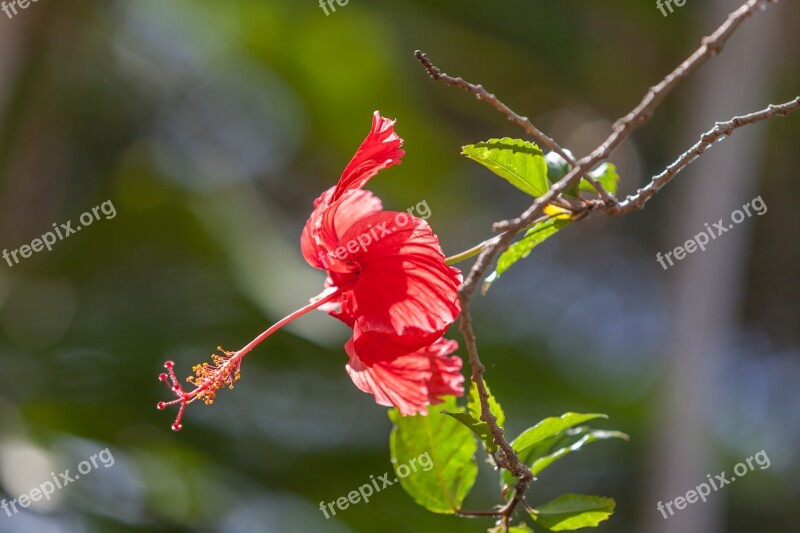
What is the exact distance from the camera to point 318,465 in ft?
9.64

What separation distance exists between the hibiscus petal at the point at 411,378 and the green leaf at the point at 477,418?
4cm

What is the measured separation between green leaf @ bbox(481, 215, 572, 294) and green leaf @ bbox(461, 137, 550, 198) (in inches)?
1.6

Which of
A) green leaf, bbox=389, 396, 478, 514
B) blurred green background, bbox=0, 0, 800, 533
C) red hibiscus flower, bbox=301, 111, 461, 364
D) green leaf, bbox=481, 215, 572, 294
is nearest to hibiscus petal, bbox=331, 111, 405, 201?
red hibiscus flower, bbox=301, 111, 461, 364

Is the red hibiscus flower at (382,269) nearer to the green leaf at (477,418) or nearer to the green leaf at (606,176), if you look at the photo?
the green leaf at (477,418)

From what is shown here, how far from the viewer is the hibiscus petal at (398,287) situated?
740 mm

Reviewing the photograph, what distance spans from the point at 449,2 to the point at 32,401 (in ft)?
6.92

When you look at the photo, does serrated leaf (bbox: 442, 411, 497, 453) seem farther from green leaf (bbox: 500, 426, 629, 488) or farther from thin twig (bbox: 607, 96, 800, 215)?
thin twig (bbox: 607, 96, 800, 215)

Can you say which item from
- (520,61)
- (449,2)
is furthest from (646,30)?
(449,2)

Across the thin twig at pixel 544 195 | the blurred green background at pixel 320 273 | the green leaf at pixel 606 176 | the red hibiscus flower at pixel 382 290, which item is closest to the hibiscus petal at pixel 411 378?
the red hibiscus flower at pixel 382 290

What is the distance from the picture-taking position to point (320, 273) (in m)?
3.26

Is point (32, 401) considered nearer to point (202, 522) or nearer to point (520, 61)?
point (202, 522)

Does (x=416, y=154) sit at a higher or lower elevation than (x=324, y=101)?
lower

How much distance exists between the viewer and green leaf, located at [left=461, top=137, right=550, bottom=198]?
778 mm

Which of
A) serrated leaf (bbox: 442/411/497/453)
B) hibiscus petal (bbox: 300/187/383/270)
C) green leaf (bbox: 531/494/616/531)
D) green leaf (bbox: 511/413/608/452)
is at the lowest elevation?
green leaf (bbox: 531/494/616/531)
